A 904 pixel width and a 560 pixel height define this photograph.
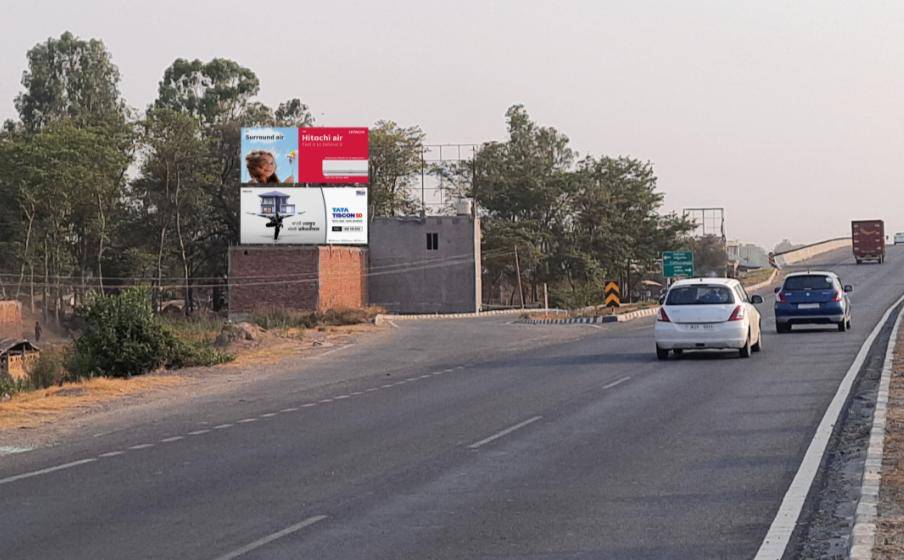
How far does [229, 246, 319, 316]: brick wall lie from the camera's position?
70.0 meters

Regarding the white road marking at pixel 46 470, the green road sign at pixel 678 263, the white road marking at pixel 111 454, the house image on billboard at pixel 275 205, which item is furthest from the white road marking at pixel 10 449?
the green road sign at pixel 678 263

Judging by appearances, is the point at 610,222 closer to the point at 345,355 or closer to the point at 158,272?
the point at 158,272

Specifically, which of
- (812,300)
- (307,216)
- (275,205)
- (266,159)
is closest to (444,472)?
(812,300)

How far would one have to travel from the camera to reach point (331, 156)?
2591 inches

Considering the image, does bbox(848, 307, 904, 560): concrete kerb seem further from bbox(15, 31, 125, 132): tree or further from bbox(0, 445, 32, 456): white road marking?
bbox(15, 31, 125, 132): tree

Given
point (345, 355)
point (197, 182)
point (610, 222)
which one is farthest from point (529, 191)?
point (345, 355)

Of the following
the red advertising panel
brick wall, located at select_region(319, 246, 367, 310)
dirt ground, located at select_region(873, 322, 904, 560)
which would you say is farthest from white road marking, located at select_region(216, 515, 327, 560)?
brick wall, located at select_region(319, 246, 367, 310)

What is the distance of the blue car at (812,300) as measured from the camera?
33.9m

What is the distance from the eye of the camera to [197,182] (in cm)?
8269

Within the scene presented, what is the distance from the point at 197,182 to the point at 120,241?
6.45 metres

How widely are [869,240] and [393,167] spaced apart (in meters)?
35.6

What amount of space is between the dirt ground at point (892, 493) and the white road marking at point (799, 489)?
1.99ft

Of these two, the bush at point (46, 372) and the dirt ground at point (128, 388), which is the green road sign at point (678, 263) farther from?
the bush at point (46, 372)

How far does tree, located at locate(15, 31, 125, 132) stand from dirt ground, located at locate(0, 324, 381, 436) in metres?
60.5
